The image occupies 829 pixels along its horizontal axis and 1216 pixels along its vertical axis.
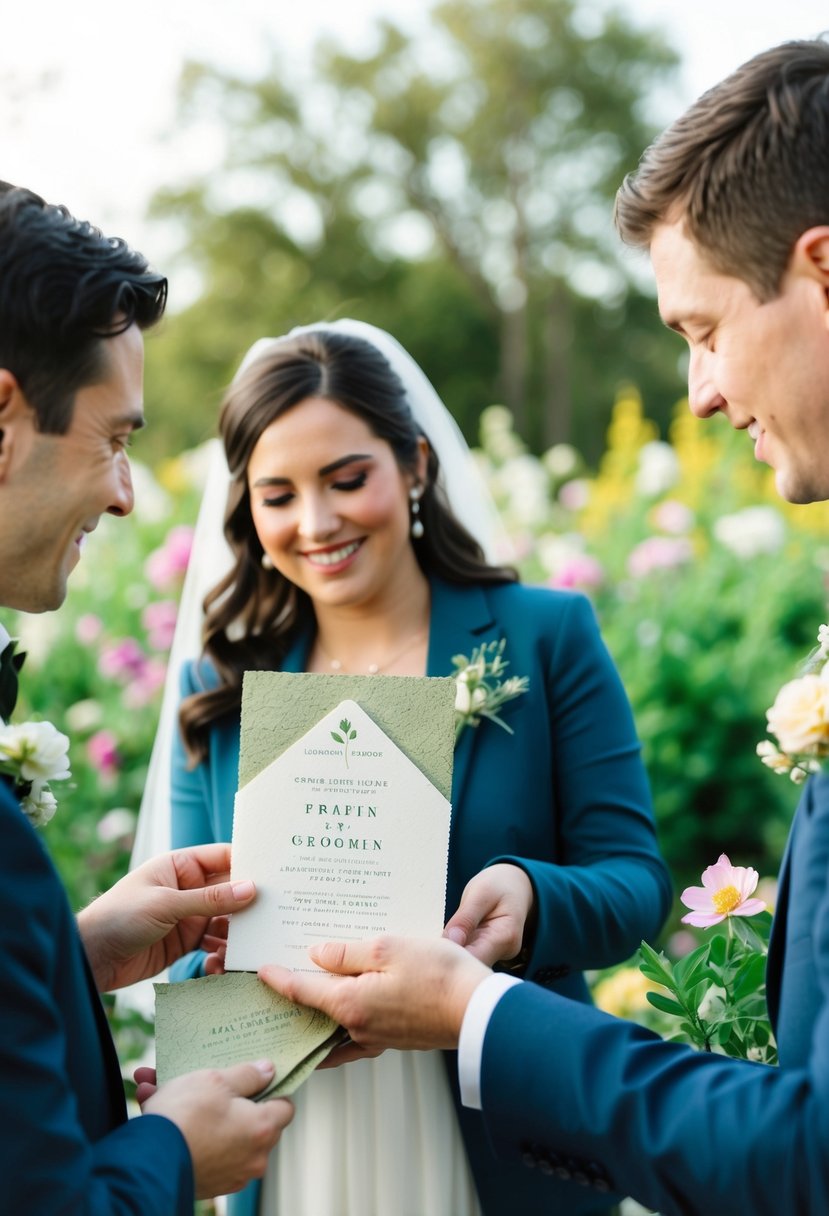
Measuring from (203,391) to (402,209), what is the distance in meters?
7.41

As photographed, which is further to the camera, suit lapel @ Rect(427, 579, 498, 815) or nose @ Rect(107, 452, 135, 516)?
suit lapel @ Rect(427, 579, 498, 815)

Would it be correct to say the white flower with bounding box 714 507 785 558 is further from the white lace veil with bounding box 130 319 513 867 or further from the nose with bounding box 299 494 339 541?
the nose with bounding box 299 494 339 541

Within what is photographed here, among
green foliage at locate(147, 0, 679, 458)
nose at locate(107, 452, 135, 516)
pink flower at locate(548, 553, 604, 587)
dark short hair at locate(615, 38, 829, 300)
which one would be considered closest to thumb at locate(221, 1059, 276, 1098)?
nose at locate(107, 452, 135, 516)

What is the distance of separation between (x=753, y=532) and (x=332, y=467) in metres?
3.86

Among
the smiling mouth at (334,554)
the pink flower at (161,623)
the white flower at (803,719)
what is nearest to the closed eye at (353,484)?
the smiling mouth at (334,554)

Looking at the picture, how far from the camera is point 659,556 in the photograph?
6102 mm

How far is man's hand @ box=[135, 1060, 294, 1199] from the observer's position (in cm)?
165

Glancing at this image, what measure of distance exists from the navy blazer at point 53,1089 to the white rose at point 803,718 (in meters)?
0.93

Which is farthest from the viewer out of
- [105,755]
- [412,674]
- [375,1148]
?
[105,755]

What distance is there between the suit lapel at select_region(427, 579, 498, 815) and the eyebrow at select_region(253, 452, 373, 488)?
0.39m

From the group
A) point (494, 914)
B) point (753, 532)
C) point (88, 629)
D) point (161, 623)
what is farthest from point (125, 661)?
point (494, 914)

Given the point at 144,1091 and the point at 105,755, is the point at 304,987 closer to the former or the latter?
the point at 144,1091

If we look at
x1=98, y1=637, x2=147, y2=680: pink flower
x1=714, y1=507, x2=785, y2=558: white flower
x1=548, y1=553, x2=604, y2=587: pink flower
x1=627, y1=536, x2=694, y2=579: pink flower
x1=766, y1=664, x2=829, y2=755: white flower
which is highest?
x1=714, y1=507, x2=785, y2=558: white flower

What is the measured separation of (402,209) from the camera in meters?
33.6
